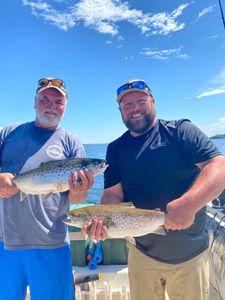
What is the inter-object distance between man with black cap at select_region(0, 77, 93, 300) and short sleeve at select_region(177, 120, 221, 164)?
91cm

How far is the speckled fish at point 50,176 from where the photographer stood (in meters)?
2.50

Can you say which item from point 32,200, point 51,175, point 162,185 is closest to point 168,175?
point 162,185

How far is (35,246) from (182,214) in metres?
1.40

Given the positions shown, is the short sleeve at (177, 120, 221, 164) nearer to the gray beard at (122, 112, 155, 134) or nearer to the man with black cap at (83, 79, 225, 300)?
the man with black cap at (83, 79, 225, 300)

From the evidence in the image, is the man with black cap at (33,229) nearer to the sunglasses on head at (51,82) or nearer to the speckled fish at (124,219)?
the speckled fish at (124,219)

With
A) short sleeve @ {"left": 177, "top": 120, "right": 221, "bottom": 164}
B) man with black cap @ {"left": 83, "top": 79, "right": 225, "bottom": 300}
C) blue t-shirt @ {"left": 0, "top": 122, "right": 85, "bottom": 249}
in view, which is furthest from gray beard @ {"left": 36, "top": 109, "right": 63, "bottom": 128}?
short sleeve @ {"left": 177, "top": 120, "right": 221, "bottom": 164}

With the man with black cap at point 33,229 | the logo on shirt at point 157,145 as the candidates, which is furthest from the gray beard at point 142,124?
the man with black cap at point 33,229

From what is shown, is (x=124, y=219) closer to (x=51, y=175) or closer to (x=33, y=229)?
(x=51, y=175)

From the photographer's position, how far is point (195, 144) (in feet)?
7.97

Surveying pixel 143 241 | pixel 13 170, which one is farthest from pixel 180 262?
pixel 13 170

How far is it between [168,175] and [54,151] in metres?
1.14

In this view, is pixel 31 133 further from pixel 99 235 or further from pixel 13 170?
pixel 99 235

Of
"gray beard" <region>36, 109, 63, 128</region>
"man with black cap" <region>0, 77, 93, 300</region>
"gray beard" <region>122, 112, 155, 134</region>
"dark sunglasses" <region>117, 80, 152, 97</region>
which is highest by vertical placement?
"dark sunglasses" <region>117, 80, 152, 97</region>

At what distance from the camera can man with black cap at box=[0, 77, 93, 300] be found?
8.44ft
